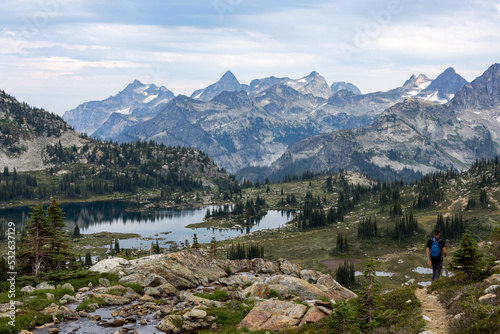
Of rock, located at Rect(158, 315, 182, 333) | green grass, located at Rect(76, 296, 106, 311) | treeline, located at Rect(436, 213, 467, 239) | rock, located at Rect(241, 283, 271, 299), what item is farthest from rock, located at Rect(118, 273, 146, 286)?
treeline, located at Rect(436, 213, 467, 239)

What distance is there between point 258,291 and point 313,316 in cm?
1102

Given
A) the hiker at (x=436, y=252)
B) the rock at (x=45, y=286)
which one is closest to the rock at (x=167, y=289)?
the rock at (x=45, y=286)

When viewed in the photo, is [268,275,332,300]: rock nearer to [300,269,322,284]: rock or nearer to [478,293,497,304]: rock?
[300,269,322,284]: rock

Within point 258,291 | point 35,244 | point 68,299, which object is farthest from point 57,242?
point 258,291

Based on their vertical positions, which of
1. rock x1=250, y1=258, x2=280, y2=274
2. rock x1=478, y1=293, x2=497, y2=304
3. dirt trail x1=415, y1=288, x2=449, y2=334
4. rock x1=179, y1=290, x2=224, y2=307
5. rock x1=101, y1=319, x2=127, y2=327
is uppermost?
rock x1=478, y1=293, x2=497, y2=304

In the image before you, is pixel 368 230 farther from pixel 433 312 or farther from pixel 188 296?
pixel 433 312

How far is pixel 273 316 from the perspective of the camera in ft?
95.7

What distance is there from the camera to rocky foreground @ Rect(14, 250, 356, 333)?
28656 mm

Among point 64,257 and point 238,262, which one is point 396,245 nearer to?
point 238,262

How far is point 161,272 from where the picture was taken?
137ft

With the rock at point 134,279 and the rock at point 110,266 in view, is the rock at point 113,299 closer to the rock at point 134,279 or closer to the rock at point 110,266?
the rock at point 134,279

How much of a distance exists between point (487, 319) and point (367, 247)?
423ft

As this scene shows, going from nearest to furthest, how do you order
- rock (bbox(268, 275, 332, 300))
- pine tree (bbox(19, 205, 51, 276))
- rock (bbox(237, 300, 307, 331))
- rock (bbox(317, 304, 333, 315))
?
rock (bbox(237, 300, 307, 331))
rock (bbox(317, 304, 333, 315))
rock (bbox(268, 275, 332, 300))
pine tree (bbox(19, 205, 51, 276))

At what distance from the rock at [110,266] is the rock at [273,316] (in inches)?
879
